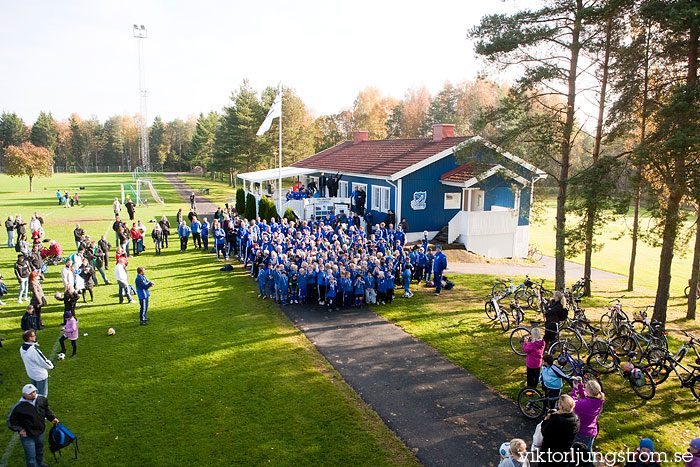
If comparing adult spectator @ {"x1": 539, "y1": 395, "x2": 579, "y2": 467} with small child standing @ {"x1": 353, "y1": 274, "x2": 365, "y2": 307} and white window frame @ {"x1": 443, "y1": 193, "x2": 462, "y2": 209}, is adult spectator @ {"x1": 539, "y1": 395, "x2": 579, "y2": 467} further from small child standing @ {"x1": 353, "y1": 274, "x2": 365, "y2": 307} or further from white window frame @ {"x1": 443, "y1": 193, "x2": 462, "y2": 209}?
white window frame @ {"x1": 443, "y1": 193, "x2": 462, "y2": 209}

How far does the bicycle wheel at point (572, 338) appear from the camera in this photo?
37.2 feet

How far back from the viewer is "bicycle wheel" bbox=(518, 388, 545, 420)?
8523mm

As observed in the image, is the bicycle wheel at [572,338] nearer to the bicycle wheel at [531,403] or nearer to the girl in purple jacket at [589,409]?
the bicycle wheel at [531,403]

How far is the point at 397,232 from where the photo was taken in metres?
21.6

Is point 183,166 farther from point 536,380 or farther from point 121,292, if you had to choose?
point 536,380

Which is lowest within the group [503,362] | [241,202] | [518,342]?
[503,362]

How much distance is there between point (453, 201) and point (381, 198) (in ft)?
13.2

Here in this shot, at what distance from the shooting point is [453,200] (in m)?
26.0

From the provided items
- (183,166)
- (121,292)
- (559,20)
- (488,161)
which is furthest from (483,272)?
(183,166)

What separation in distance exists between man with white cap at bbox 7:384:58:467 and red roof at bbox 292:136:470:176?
1973 cm

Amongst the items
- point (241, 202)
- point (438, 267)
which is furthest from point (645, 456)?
point (241, 202)

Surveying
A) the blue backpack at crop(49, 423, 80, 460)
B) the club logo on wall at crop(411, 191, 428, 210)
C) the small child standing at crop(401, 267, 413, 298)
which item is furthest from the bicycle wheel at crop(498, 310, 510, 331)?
the club logo on wall at crop(411, 191, 428, 210)

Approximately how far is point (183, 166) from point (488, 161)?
102 meters

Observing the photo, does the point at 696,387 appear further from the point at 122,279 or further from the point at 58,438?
the point at 122,279
